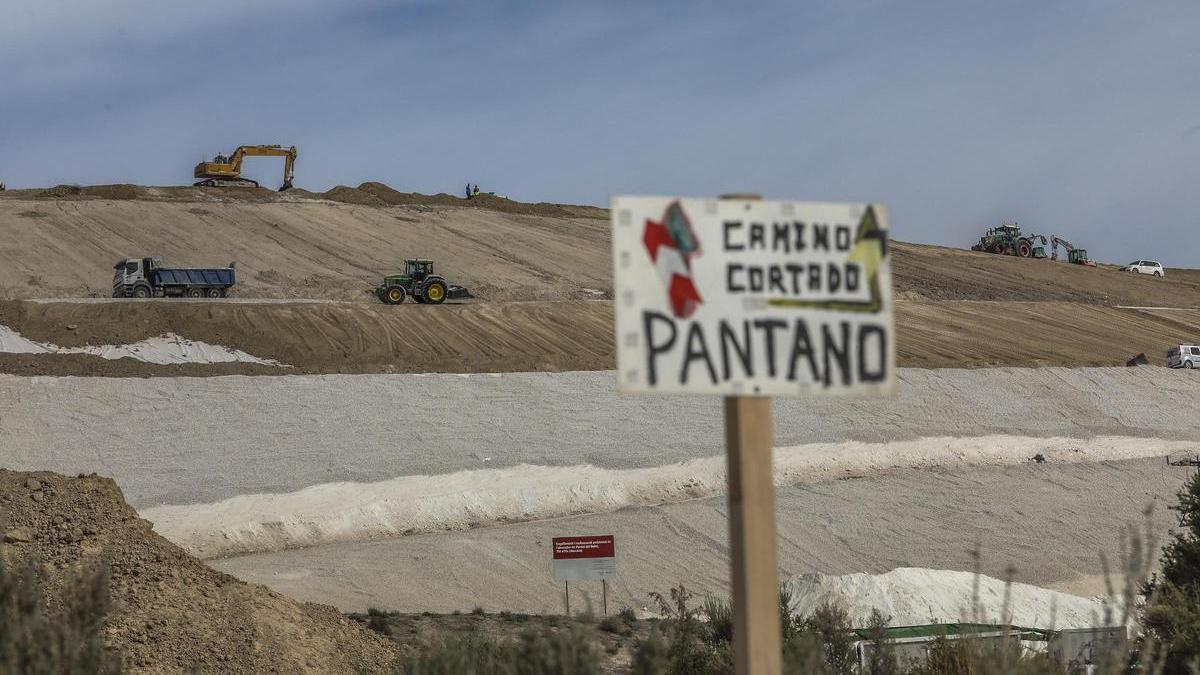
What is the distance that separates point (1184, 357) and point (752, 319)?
178 feet

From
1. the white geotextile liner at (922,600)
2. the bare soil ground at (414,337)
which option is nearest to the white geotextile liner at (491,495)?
the bare soil ground at (414,337)

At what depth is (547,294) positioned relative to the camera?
60562 mm

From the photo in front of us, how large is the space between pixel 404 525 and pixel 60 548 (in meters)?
18.3

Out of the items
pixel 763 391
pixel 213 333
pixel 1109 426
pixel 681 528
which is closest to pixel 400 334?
pixel 213 333

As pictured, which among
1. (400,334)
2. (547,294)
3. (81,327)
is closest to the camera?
(81,327)

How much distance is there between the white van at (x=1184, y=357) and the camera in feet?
174

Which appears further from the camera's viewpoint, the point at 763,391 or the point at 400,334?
the point at 400,334

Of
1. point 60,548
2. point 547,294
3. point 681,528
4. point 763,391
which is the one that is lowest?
point 681,528

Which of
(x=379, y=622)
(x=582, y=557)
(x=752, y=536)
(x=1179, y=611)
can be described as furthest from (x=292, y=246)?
(x=752, y=536)

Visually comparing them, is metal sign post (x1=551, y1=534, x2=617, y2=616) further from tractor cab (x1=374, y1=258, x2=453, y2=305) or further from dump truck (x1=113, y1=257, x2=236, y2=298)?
dump truck (x1=113, y1=257, x2=236, y2=298)

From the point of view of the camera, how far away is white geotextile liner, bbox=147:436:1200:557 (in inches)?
1227

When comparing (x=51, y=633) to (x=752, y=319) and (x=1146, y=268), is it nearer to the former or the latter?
(x=752, y=319)

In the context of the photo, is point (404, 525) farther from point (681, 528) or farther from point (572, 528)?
point (681, 528)

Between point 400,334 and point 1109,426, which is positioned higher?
point 400,334
